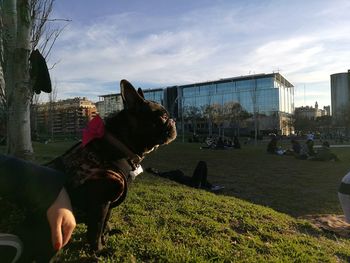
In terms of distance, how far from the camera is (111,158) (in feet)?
12.4

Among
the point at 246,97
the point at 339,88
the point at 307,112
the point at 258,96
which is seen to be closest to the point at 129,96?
the point at 258,96

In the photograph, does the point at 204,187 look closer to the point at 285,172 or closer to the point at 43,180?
the point at 285,172

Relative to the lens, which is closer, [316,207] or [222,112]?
[316,207]

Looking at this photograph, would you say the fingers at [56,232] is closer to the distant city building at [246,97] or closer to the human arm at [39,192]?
the human arm at [39,192]

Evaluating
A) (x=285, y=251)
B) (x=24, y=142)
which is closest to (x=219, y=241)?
(x=285, y=251)

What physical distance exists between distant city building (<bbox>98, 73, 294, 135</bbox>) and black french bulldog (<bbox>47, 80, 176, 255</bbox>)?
303 ft

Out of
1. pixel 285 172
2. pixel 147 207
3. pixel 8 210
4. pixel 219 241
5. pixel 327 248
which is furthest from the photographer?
pixel 285 172

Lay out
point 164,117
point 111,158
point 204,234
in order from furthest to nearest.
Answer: point 204,234 → point 164,117 → point 111,158

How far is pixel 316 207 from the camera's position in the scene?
1066cm

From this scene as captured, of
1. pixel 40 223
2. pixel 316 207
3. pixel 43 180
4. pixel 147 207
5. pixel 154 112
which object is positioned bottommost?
pixel 316 207

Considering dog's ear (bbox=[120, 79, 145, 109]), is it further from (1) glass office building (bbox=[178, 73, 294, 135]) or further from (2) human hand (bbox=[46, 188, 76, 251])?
(1) glass office building (bbox=[178, 73, 294, 135])

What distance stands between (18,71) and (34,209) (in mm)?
5310

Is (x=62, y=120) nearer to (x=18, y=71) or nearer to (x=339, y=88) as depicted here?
(x=339, y=88)

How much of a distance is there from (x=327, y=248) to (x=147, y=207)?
2.86 m
